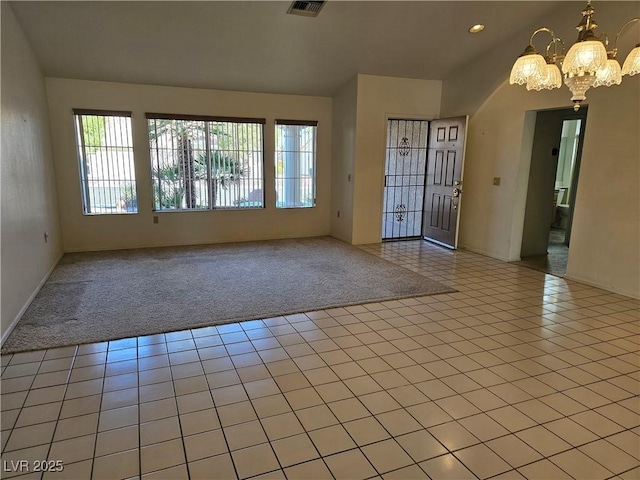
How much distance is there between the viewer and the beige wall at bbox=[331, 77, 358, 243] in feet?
19.8

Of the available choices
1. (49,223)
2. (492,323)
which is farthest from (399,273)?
(49,223)

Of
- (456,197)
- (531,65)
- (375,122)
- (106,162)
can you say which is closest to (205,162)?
(106,162)

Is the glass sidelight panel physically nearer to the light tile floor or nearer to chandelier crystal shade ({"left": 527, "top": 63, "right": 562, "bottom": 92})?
the light tile floor

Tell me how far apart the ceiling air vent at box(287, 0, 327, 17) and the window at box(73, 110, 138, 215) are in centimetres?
283

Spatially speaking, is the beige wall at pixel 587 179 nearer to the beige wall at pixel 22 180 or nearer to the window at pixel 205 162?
the window at pixel 205 162

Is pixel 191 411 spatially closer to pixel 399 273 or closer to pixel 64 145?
pixel 399 273

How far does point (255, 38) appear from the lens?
15.3ft

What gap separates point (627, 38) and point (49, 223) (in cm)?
652

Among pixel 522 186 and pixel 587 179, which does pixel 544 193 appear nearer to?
pixel 522 186

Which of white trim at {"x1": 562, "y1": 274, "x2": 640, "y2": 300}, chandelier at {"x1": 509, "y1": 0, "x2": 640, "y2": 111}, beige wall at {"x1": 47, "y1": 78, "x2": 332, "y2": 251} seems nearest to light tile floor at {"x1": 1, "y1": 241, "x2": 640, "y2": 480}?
white trim at {"x1": 562, "y1": 274, "x2": 640, "y2": 300}

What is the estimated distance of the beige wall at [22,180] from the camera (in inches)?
126

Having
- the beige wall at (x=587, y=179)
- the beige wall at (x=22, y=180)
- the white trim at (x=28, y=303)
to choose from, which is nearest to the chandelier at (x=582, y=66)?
the beige wall at (x=587, y=179)

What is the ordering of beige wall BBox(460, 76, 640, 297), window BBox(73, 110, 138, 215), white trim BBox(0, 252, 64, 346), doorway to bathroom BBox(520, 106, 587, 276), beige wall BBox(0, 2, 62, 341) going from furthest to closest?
window BBox(73, 110, 138, 215)
doorway to bathroom BBox(520, 106, 587, 276)
beige wall BBox(460, 76, 640, 297)
beige wall BBox(0, 2, 62, 341)
white trim BBox(0, 252, 64, 346)

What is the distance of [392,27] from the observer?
4.64m
